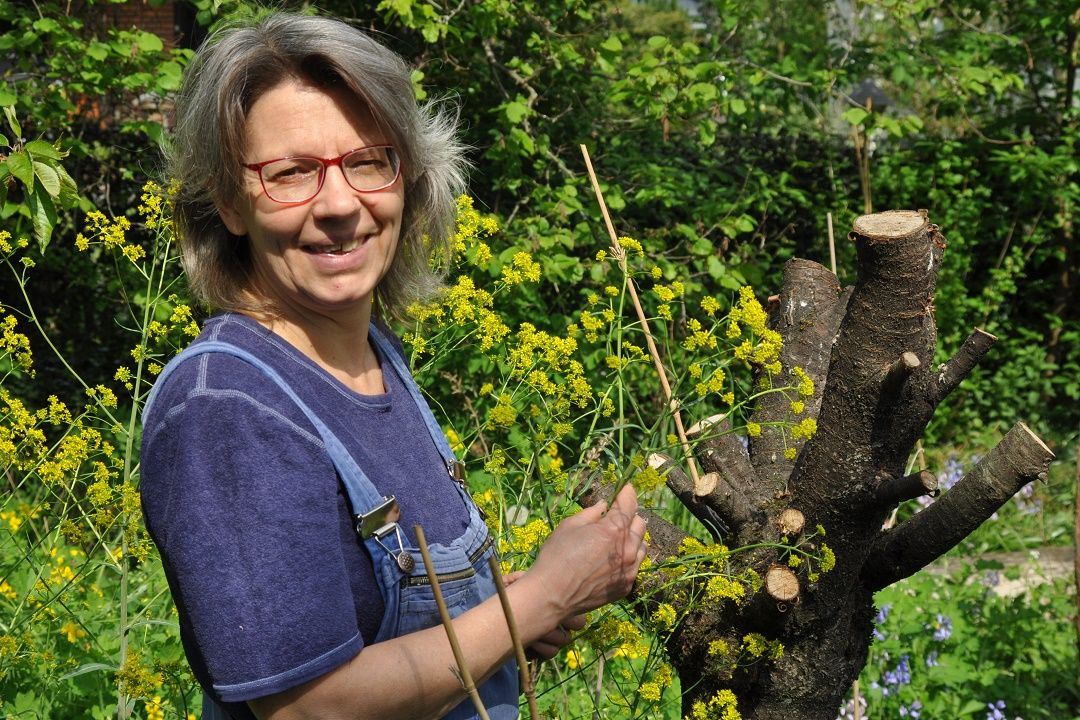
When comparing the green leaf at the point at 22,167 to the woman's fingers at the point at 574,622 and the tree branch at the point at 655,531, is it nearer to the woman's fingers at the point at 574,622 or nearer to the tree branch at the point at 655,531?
the tree branch at the point at 655,531

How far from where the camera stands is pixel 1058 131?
7227mm

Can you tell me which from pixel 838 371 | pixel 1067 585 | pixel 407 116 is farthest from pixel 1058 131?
pixel 407 116

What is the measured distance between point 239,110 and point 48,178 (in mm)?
1138

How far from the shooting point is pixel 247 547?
128cm

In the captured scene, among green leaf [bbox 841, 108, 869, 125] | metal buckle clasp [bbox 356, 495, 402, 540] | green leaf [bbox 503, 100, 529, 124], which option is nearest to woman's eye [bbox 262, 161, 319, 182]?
metal buckle clasp [bbox 356, 495, 402, 540]

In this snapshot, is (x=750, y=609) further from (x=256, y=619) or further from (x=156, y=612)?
(x=156, y=612)

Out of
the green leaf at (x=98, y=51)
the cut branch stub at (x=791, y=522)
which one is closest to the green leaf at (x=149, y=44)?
the green leaf at (x=98, y=51)

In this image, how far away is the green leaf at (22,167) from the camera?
94.9 inches

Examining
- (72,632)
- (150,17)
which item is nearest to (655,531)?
(72,632)

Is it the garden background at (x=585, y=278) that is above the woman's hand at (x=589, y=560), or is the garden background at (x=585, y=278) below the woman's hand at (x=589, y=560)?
below

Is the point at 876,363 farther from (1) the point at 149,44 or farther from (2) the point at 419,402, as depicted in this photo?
(1) the point at 149,44

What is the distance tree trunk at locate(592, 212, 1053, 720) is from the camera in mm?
2152

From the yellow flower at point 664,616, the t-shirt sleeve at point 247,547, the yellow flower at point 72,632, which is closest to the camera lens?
the t-shirt sleeve at point 247,547

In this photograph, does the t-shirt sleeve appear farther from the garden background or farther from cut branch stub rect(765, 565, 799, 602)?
cut branch stub rect(765, 565, 799, 602)
